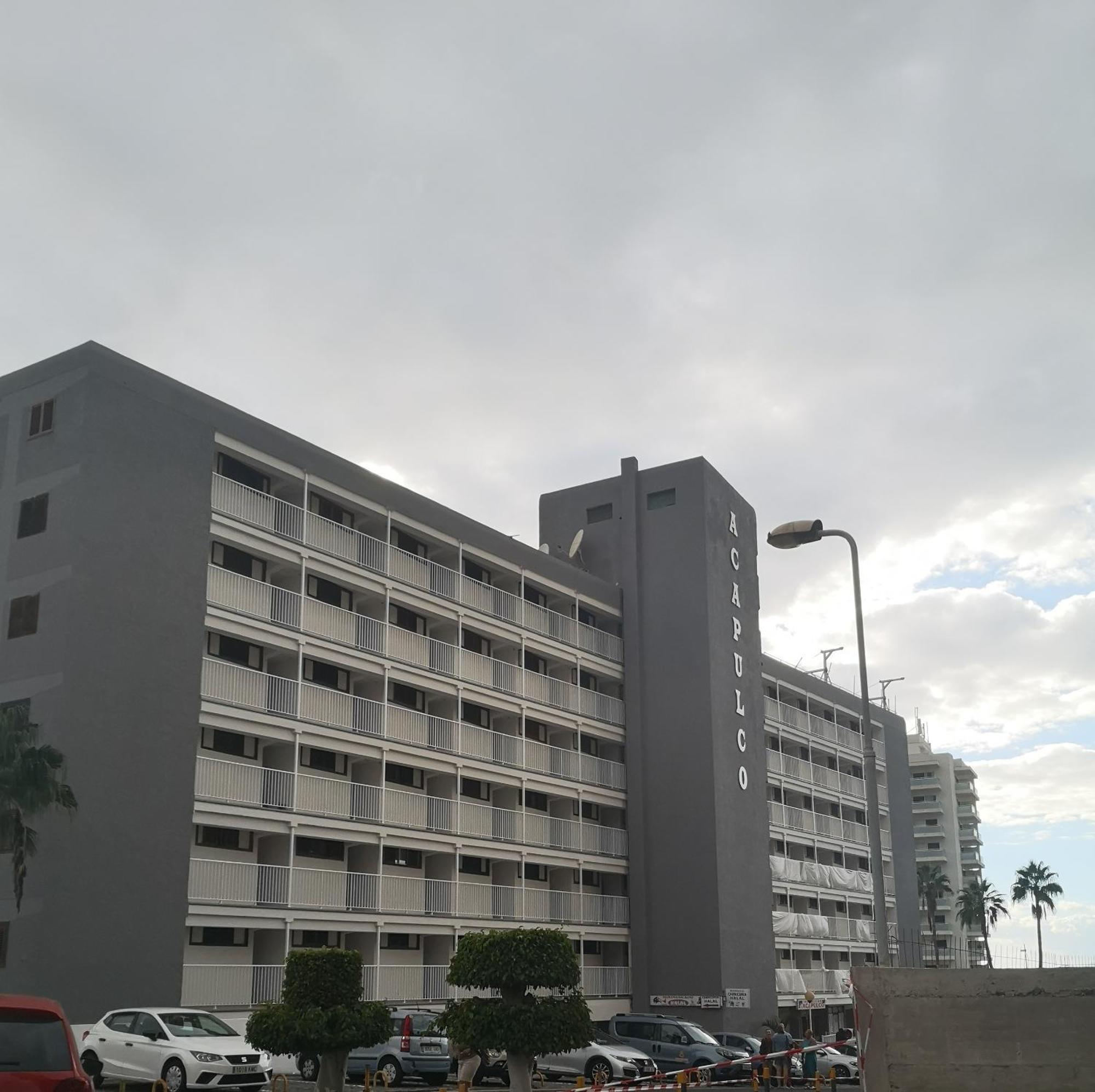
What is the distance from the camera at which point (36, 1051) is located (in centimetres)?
1059

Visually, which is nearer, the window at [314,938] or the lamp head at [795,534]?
the lamp head at [795,534]

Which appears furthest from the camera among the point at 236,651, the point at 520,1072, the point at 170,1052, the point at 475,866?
the point at 475,866

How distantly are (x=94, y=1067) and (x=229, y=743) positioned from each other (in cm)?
1045

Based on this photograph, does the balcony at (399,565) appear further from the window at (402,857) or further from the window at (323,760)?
the window at (402,857)

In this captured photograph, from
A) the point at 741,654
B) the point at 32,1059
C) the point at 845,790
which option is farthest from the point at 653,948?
the point at 32,1059

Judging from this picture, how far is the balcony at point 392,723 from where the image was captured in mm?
33812

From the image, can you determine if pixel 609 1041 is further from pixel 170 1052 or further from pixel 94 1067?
pixel 94 1067

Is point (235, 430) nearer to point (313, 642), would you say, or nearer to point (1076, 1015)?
point (313, 642)

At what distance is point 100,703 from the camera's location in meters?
29.9

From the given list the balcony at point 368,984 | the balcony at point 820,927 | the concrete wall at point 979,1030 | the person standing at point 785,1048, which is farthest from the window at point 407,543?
the concrete wall at point 979,1030

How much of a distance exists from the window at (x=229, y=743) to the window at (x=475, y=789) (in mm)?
9971

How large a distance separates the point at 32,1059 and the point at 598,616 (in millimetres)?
42801

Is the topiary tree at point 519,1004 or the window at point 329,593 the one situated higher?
the window at point 329,593

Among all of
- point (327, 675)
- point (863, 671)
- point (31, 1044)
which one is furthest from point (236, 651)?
point (31, 1044)
